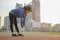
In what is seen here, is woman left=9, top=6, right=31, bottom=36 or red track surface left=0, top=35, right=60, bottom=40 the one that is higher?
woman left=9, top=6, right=31, bottom=36

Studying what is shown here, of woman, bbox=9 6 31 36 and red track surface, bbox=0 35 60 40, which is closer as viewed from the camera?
red track surface, bbox=0 35 60 40

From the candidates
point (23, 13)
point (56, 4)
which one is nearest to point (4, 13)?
point (23, 13)

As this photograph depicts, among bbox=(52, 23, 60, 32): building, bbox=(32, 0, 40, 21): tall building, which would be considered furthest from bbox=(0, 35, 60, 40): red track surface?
bbox=(32, 0, 40, 21): tall building

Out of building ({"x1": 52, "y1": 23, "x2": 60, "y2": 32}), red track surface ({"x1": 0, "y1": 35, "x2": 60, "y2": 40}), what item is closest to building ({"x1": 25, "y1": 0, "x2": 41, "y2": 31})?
red track surface ({"x1": 0, "y1": 35, "x2": 60, "y2": 40})

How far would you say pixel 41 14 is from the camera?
405 centimetres

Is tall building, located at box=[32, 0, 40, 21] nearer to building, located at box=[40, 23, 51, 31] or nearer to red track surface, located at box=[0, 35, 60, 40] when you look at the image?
building, located at box=[40, 23, 51, 31]

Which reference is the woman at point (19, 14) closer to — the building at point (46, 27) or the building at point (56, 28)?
the building at point (46, 27)

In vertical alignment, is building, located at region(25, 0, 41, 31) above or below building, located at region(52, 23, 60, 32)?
above

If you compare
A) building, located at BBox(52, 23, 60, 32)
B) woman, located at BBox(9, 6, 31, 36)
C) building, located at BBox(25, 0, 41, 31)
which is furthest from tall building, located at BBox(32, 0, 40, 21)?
building, located at BBox(52, 23, 60, 32)

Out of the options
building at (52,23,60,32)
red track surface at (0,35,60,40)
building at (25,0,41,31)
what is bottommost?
red track surface at (0,35,60,40)

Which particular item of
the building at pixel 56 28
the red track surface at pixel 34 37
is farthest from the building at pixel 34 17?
the building at pixel 56 28

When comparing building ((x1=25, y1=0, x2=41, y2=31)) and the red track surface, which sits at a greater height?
building ((x1=25, y1=0, x2=41, y2=31))

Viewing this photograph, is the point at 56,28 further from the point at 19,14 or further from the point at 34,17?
the point at 19,14

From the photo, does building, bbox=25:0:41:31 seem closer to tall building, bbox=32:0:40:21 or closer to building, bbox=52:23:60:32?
tall building, bbox=32:0:40:21
